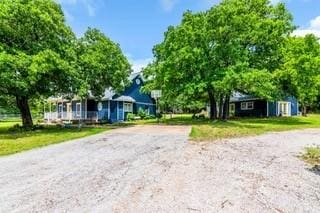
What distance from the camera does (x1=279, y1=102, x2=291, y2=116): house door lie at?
47147 millimetres

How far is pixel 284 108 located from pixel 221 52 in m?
20.5

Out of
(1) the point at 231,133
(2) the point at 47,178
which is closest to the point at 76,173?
(2) the point at 47,178

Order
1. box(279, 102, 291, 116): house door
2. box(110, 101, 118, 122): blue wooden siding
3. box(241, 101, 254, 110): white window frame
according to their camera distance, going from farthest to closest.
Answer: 1. box(279, 102, 291, 116): house door
2. box(241, 101, 254, 110): white window frame
3. box(110, 101, 118, 122): blue wooden siding

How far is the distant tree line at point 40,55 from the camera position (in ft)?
77.3

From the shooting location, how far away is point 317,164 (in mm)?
11391

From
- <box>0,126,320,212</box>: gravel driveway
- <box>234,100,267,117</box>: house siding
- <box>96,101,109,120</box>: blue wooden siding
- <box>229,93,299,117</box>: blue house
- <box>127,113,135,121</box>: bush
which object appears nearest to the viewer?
<box>0,126,320,212</box>: gravel driveway

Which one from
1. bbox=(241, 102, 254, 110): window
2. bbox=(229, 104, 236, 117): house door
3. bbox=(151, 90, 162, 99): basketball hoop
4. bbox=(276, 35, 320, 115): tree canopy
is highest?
bbox=(276, 35, 320, 115): tree canopy

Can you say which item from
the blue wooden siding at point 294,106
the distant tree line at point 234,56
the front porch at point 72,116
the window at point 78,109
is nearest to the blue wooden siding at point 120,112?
the front porch at point 72,116

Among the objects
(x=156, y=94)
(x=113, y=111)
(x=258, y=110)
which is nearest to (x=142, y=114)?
(x=156, y=94)

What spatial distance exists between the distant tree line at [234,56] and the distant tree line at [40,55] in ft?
20.6

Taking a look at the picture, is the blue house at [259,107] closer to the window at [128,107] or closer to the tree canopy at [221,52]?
the tree canopy at [221,52]

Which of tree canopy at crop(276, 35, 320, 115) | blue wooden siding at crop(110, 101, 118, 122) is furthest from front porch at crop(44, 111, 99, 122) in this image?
tree canopy at crop(276, 35, 320, 115)

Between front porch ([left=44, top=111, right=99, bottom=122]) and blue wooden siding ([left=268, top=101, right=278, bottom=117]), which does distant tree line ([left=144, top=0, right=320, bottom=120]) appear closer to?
front porch ([left=44, top=111, right=99, bottom=122])

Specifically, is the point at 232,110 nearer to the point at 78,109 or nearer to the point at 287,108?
the point at 287,108
